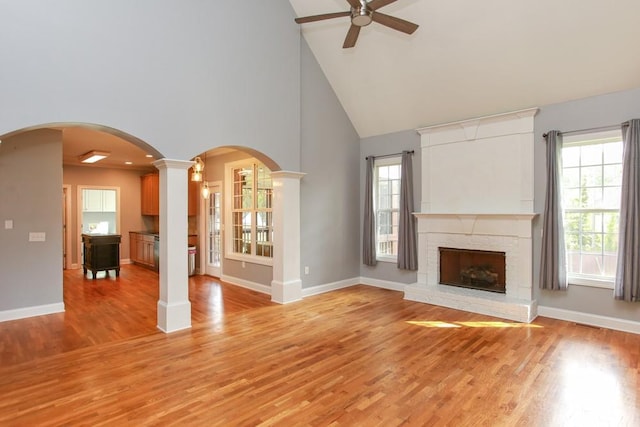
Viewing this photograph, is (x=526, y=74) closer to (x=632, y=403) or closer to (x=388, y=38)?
(x=388, y=38)

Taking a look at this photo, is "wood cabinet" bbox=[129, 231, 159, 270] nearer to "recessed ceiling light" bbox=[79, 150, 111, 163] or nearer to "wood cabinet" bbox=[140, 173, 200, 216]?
"wood cabinet" bbox=[140, 173, 200, 216]

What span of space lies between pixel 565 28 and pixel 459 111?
5.38 feet

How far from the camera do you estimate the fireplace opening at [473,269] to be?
520 cm

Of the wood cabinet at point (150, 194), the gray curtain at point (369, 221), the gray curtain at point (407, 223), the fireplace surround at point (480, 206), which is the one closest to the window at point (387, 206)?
the gray curtain at point (369, 221)

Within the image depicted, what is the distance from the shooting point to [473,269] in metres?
5.50

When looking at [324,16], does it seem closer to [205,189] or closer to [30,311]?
[205,189]

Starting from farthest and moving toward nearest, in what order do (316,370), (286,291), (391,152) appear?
(391,152) < (286,291) < (316,370)

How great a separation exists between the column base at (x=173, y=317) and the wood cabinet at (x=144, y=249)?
171 inches

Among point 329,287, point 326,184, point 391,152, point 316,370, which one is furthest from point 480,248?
point 316,370

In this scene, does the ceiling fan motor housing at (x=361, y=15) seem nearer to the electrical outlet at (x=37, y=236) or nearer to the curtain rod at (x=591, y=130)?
the curtain rod at (x=591, y=130)

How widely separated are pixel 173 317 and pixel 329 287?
2796 millimetres

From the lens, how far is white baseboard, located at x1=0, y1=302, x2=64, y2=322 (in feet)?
14.7

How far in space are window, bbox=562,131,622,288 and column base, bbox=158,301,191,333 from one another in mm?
4850

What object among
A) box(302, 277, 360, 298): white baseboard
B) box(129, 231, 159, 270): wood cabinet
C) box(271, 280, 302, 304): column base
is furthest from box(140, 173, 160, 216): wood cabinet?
box(302, 277, 360, 298): white baseboard
